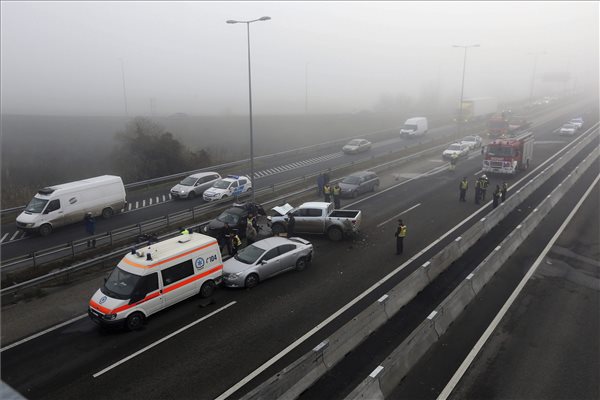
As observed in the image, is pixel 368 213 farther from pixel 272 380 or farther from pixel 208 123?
pixel 208 123

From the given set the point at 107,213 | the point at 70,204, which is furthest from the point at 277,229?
the point at 70,204

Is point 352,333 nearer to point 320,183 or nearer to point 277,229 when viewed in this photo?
point 277,229

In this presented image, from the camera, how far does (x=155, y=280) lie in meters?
12.7

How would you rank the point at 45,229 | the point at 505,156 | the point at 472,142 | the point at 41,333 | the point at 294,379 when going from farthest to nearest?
the point at 472,142
the point at 505,156
the point at 45,229
the point at 41,333
the point at 294,379

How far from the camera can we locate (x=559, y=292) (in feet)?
46.3

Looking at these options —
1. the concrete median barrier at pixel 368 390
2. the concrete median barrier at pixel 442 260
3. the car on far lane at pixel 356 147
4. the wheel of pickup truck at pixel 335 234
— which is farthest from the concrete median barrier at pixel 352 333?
the car on far lane at pixel 356 147

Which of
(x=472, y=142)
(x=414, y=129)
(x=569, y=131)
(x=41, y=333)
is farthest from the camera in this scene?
(x=414, y=129)

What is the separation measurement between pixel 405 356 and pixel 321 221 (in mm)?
10559

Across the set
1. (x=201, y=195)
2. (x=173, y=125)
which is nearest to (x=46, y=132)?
(x=173, y=125)

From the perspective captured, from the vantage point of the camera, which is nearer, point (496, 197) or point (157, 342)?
point (157, 342)

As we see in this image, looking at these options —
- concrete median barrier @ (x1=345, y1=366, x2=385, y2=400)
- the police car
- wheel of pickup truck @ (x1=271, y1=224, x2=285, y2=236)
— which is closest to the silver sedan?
wheel of pickup truck @ (x1=271, y1=224, x2=285, y2=236)

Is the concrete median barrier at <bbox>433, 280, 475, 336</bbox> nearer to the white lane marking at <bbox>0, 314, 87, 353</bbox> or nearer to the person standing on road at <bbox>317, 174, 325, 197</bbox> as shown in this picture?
the white lane marking at <bbox>0, 314, 87, 353</bbox>

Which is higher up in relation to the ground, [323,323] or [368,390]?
[368,390]

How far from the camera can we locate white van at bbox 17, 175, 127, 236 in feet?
72.6
